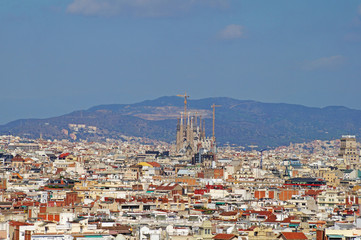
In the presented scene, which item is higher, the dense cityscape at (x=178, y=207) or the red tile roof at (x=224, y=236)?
the dense cityscape at (x=178, y=207)

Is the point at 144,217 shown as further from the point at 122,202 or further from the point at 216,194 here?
the point at 216,194

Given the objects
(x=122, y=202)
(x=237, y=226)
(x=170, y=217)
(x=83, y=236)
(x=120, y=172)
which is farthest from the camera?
(x=120, y=172)

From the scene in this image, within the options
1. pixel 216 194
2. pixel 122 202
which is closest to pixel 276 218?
pixel 122 202

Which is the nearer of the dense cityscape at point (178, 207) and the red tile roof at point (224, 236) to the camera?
the red tile roof at point (224, 236)

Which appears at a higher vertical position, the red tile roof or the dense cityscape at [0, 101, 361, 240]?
the dense cityscape at [0, 101, 361, 240]

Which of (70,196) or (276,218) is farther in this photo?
(70,196)

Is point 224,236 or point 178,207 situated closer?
point 224,236

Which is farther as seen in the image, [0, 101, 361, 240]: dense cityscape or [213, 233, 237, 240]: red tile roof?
[0, 101, 361, 240]: dense cityscape

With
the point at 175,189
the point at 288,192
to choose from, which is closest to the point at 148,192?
the point at 175,189

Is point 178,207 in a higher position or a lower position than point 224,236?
higher

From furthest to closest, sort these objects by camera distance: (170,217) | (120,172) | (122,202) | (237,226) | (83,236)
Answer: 1. (120,172)
2. (122,202)
3. (170,217)
4. (237,226)
5. (83,236)
